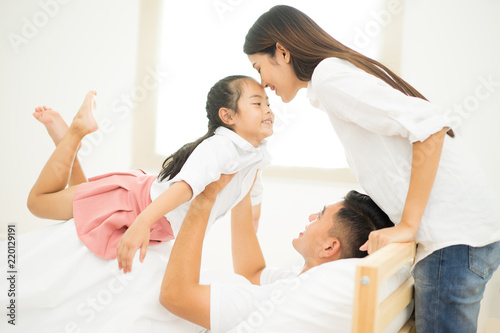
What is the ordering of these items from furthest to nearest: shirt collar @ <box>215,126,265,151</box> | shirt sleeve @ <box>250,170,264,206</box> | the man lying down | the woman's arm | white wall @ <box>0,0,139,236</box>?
white wall @ <box>0,0,139,236</box>
shirt sleeve @ <box>250,170,264,206</box>
the woman's arm
shirt collar @ <box>215,126,265,151</box>
the man lying down

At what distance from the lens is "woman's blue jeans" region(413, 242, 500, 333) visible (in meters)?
0.95

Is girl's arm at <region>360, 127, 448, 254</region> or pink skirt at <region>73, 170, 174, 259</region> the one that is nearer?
girl's arm at <region>360, 127, 448, 254</region>

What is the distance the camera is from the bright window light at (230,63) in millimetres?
2021

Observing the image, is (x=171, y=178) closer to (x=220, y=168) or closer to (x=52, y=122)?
(x=220, y=168)

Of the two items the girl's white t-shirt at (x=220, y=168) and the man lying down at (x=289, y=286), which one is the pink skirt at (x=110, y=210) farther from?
the man lying down at (x=289, y=286)

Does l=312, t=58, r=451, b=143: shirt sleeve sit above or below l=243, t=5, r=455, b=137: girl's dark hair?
below

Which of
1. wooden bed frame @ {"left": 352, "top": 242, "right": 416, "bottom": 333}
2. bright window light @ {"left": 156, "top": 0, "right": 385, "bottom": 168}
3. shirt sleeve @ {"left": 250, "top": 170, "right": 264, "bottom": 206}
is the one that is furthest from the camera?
bright window light @ {"left": 156, "top": 0, "right": 385, "bottom": 168}

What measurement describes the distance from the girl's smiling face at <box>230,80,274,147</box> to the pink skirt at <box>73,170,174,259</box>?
1.06 feet

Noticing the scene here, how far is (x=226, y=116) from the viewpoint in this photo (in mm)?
1381

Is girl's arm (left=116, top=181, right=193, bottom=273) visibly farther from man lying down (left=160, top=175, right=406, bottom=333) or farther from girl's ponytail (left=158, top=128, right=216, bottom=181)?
girl's ponytail (left=158, top=128, right=216, bottom=181)

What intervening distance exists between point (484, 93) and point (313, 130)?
2.37 feet

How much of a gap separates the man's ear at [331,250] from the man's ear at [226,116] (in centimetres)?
49

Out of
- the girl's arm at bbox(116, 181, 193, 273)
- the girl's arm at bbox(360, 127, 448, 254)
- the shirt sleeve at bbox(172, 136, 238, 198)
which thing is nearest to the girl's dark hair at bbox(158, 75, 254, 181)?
the shirt sleeve at bbox(172, 136, 238, 198)

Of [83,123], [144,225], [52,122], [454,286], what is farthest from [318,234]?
[52,122]
